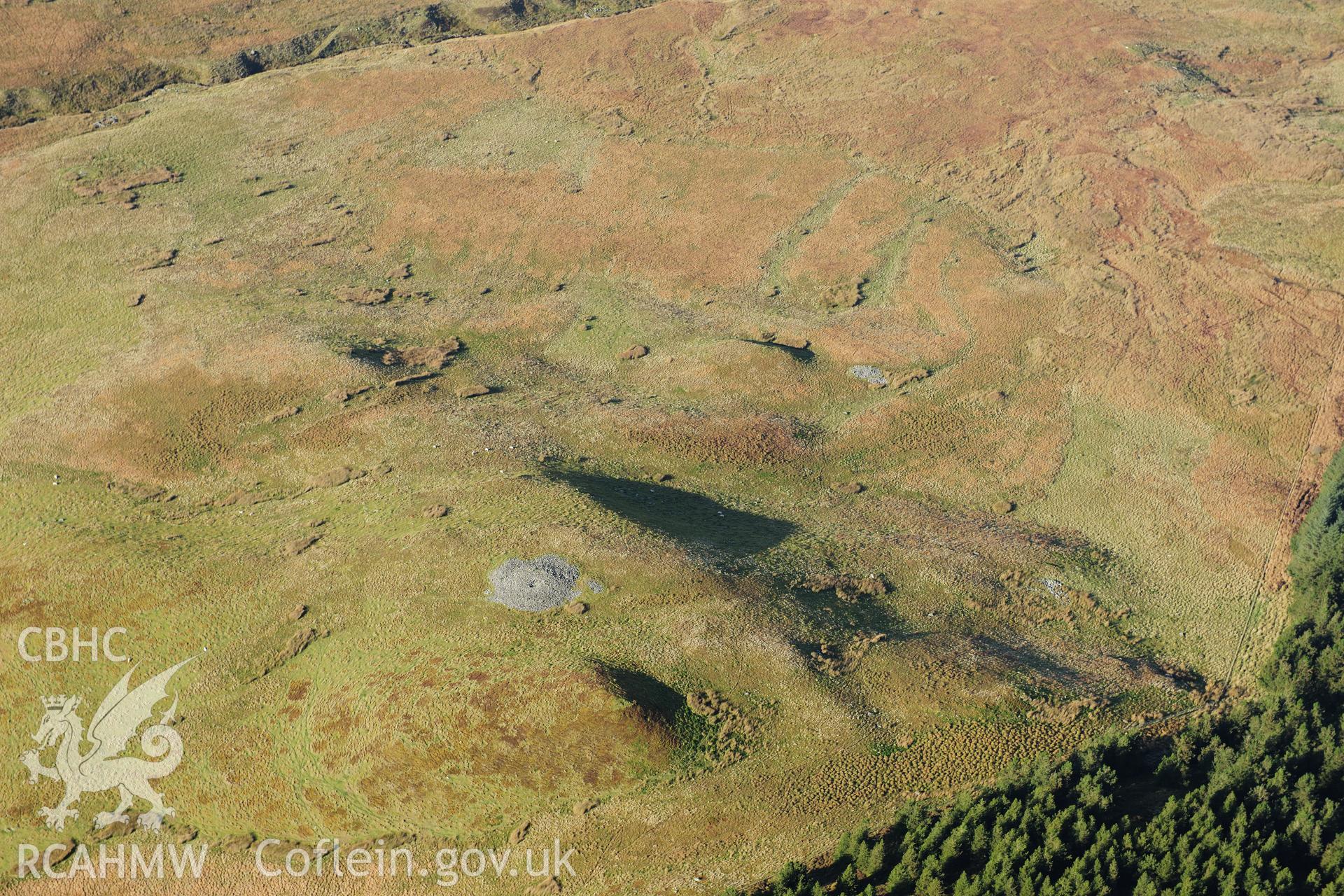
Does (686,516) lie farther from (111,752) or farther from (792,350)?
(111,752)

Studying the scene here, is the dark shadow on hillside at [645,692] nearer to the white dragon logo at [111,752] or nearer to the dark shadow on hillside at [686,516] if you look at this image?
the dark shadow on hillside at [686,516]


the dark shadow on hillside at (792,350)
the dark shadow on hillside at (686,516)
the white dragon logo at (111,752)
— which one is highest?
the dark shadow on hillside at (792,350)

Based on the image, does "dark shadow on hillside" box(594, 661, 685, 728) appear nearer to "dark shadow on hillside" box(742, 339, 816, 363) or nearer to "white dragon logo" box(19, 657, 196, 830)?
"white dragon logo" box(19, 657, 196, 830)

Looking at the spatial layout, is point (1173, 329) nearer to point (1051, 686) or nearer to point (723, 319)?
point (723, 319)

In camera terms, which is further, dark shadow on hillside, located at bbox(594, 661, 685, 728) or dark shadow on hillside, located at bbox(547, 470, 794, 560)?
dark shadow on hillside, located at bbox(547, 470, 794, 560)

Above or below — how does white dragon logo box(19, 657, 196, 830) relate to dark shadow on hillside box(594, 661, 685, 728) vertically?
below

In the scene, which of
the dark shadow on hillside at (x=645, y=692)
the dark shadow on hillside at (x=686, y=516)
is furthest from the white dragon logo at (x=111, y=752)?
the dark shadow on hillside at (x=686, y=516)

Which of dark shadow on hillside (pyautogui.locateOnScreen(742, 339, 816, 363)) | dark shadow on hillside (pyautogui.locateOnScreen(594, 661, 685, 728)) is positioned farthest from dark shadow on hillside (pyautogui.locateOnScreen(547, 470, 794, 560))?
dark shadow on hillside (pyautogui.locateOnScreen(742, 339, 816, 363))
